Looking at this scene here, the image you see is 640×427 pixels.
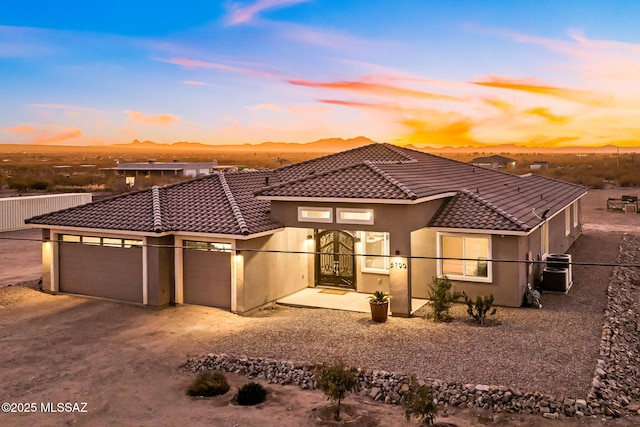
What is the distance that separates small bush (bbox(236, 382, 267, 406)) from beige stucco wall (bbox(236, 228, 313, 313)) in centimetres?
506

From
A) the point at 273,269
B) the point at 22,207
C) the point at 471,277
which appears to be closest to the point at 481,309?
the point at 471,277

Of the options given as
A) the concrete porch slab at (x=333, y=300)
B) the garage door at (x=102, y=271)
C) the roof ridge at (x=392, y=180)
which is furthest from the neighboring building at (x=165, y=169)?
the concrete porch slab at (x=333, y=300)

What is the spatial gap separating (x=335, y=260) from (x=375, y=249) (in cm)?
196

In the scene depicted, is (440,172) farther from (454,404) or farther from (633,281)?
(454,404)

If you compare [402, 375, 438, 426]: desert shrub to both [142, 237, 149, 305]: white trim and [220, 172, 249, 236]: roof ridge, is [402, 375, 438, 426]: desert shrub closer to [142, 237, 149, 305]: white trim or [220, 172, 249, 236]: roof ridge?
[220, 172, 249, 236]: roof ridge

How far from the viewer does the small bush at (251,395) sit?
11.0 m

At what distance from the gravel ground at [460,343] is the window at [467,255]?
3.89 ft

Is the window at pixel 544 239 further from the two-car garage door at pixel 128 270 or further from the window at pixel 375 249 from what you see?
the two-car garage door at pixel 128 270

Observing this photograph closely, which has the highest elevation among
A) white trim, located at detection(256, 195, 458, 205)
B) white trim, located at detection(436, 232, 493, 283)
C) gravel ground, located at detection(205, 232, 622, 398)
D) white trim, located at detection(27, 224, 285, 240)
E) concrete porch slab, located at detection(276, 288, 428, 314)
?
white trim, located at detection(256, 195, 458, 205)

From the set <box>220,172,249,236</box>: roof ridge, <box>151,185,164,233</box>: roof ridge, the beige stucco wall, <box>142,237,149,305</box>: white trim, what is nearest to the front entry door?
the beige stucco wall

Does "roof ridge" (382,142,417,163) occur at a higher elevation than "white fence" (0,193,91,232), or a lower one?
higher

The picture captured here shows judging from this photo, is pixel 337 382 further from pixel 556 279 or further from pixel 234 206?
pixel 556 279

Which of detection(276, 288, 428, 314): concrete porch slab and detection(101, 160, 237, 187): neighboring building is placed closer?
detection(276, 288, 428, 314): concrete porch slab

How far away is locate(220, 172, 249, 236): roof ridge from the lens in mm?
16769
